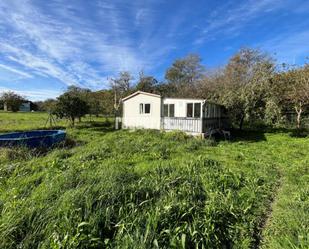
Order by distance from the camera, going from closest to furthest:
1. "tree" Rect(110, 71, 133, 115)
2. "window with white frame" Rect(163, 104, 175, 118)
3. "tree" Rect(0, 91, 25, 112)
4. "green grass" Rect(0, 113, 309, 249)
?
"green grass" Rect(0, 113, 309, 249), "window with white frame" Rect(163, 104, 175, 118), "tree" Rect(110, 71, 133, 115), "tree" Rect(0, 91, 25, 112)

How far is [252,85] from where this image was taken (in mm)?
18047

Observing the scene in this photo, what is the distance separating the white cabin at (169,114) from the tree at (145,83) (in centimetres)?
1883

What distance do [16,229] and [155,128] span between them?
14.2 meters

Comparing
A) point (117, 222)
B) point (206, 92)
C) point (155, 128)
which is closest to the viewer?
point (117, 222)

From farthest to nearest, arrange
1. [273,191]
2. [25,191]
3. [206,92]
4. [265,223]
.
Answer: [206,92]
[273,191]
[25,191]
[265,223]

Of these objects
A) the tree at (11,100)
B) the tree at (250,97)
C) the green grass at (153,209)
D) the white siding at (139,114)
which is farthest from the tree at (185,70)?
the tree at (11,100)

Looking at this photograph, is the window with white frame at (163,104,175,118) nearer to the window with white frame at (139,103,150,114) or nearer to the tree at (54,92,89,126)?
the window with white frame at (139,103,150,114)

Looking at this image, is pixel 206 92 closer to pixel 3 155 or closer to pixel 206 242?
pixel 3 155

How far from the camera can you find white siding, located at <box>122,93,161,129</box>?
56.0 ft

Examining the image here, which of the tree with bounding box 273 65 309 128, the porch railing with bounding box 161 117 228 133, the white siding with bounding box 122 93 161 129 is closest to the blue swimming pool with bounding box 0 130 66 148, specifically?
the white siding with bounding box 122 93 161 129

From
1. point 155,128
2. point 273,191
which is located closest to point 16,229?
point 273,191

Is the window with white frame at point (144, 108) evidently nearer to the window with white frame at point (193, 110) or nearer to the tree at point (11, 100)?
the window with white frame at point (193, 110)

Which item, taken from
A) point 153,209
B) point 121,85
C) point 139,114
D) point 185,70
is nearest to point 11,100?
point 121,85

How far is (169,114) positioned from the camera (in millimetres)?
16609
